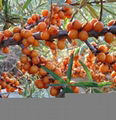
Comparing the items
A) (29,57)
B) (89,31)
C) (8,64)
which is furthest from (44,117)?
(8,64)

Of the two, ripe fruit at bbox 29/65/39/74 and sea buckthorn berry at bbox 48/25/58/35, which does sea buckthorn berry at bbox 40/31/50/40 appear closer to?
sea buckthorn berry at bbox 48/25/58/35

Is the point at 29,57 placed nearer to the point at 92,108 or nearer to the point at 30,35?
the point at 30,35

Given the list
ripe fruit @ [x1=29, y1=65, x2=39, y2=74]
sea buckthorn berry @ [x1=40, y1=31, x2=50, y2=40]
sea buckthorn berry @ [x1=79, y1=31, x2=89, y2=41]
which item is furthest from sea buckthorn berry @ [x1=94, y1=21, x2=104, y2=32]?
ripe fruit @ [x1=29, y1=65, x2=39, y2=74]

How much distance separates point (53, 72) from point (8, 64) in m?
3.22

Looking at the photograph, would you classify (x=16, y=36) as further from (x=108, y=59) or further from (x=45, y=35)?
(x=108, y=59)

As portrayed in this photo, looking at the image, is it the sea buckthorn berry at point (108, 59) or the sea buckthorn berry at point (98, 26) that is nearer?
the sea buckthorn berry at point (98, 26)

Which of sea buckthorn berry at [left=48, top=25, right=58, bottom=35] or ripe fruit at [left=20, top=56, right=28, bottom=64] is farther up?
sea buckthorn berry at [left=48, top=25, right=58, bottom=35]

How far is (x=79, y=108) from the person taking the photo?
14.9 inches

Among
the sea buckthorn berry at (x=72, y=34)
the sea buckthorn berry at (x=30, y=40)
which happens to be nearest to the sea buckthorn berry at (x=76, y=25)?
the sea buckthorn berry at (x=72, y=34)

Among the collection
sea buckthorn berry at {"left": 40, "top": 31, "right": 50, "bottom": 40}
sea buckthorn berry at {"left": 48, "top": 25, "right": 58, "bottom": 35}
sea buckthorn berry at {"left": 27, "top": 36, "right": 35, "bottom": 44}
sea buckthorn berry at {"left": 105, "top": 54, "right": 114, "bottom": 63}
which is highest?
sea buckthorn berry at {"left": 48, "top": 25, "right": 58, "bottom": 35}

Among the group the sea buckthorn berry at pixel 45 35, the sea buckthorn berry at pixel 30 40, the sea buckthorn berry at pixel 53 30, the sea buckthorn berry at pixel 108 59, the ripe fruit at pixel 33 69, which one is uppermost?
the sea buckthorn berry at pixel 53 30

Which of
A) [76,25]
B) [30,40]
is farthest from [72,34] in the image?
[30,40]

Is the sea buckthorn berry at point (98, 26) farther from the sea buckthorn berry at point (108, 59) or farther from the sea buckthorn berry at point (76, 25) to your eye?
the sea buckthorn berry at point (108, 59)

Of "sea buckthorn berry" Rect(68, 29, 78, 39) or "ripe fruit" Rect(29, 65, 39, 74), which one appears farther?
"ripe fruit" Rect(29, 65, 39, 74)
